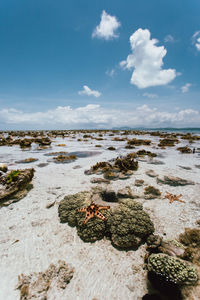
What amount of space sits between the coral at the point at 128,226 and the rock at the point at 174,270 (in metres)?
0.68

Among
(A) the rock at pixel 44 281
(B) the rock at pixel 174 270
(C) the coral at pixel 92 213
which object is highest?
(C) the coral at pixel 92 213

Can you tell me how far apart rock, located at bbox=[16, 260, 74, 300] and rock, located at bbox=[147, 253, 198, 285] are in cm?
163

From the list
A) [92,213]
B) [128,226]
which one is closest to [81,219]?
[92,213]

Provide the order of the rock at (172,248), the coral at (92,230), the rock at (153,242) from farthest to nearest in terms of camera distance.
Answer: the coral at (92,230)
the rock at (153,242)
the rock at (172,248)

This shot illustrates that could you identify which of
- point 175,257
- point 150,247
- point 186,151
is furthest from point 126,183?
point 186,151

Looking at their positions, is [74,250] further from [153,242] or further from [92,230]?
[153,242]

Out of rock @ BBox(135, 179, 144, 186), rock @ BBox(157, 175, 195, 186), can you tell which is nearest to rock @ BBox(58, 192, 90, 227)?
rock @ BBox(135, 179, 144, 186)

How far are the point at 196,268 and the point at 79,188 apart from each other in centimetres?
447

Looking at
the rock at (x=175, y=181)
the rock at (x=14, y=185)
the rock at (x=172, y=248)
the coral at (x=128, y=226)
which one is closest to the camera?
the rock at (x=172, y=248)

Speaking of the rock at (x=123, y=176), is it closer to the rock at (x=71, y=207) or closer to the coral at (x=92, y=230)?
the rock at (x=71, y=207)

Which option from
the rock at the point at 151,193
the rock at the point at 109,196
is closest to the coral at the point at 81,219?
the rock at the point at 109,196

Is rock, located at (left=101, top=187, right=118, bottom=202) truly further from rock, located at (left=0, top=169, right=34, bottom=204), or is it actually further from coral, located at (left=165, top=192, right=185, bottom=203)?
rock, located at (left=0, top=169, right=34, bottom=204)

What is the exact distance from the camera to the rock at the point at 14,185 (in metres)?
4.87

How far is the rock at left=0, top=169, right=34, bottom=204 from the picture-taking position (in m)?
4.87
